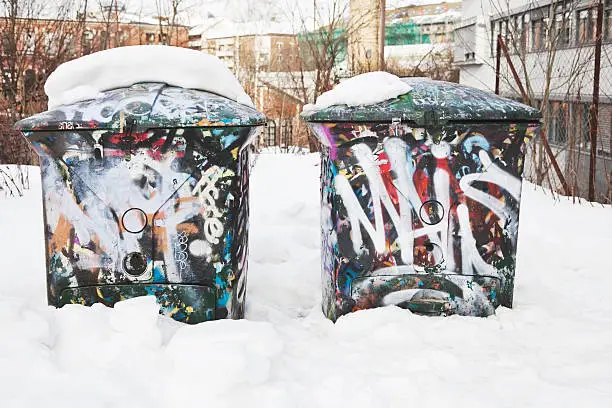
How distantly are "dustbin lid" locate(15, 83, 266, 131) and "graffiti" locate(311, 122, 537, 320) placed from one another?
519 millimetres

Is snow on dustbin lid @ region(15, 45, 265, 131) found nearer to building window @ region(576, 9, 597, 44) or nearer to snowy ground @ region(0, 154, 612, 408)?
snowy ground @ region(0, 154, 612, 408)

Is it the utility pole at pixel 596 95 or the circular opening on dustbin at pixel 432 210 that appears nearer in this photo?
the circular opening on dustbin at pixel 432 210

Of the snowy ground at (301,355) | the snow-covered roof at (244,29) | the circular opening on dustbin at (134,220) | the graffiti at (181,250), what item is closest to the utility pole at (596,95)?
the snowy ground at (301,355)

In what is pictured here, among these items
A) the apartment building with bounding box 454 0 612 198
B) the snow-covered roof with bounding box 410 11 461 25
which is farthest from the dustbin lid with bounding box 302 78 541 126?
the snow-covered roof with bounding box 410 11 461 25

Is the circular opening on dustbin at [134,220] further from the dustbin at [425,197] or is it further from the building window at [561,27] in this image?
the building window at [561,27]

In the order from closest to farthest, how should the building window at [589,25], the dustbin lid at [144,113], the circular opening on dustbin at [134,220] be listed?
1. the dustbin lid at [144,113]
2. the circular opening on dustbin at [134,220]
3. the building window at [589,25]

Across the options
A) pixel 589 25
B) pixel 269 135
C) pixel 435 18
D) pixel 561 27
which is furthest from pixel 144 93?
pixel 435 18

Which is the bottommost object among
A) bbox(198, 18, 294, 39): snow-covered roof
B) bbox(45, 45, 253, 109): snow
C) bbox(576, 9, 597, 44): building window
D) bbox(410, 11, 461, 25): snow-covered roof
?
bbox(45, 45, 253, 109): snow

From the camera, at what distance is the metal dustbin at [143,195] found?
112 inches

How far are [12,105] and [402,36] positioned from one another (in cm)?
3620

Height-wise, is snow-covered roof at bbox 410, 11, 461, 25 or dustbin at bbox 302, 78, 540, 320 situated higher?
snow-covered roof at bbox 410, 11, 461, 25

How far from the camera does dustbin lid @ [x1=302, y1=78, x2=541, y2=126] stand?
3043 millimetres

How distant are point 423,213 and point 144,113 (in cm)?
141

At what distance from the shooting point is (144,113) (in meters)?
2.83
